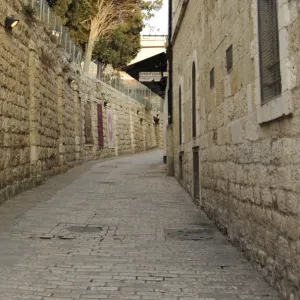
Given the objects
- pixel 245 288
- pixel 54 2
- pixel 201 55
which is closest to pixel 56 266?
pixel 245 288

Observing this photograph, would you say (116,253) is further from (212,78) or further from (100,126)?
(100,126)

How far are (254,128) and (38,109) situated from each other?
734 cm

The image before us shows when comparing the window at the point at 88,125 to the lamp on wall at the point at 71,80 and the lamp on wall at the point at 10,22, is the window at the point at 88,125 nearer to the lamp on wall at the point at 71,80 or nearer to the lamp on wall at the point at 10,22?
the lamp on wall at the point at 71,80

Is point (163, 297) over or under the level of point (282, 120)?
under

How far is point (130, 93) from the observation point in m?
29.9

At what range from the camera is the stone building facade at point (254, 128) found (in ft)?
10.7

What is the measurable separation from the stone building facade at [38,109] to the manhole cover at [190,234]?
12.0 ft

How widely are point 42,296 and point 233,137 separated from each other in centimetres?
305

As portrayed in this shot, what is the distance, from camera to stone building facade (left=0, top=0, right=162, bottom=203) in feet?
26.8

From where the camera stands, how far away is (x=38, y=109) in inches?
410

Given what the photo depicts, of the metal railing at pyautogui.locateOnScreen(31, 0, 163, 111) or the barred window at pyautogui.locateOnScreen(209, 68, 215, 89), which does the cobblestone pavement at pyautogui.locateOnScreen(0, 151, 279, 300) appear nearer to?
the barred window at pyautogui.locateOnScreen(209, 68, 215, 89)

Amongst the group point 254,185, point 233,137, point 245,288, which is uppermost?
point 233,137

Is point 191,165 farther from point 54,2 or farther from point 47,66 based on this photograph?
point 54,2

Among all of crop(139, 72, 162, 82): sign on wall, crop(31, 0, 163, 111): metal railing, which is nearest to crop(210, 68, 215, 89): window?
crop(31, 0, 163, 111): metal railing
